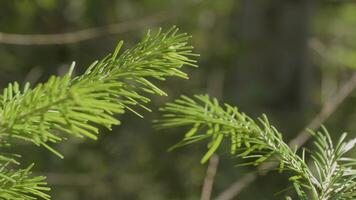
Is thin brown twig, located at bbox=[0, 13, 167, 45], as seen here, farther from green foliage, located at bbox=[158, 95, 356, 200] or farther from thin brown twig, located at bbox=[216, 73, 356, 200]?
green foliage, located at bbox=[158, 95, 356, 200]

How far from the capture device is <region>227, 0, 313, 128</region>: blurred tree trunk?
4.10 metres

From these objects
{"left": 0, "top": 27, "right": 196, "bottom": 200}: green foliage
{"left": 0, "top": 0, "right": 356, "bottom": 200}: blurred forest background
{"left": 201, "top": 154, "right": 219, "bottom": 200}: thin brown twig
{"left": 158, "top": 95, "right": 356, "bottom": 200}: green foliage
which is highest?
{"left": 0, "top": 0, "right": 356, "bottom": 200}: blurred forest background

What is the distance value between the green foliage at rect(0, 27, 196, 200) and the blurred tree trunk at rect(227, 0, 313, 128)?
11.0 feet

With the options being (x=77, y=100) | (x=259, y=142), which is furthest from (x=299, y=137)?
(x=77, y=100)

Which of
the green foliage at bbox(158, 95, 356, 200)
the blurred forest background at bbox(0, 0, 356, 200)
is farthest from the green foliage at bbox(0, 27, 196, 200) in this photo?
the blurred forest background at bbox(0, 0, 356, 200)

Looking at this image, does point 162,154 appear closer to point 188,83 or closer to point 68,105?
point 188,83

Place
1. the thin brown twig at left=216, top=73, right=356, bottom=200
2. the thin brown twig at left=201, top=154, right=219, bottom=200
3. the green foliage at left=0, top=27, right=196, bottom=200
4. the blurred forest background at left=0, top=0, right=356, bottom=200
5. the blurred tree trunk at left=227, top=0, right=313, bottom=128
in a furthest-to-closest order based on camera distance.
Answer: the blurred tree trunk at left=227, top=0, right=313, bottom=128
the blurred forest background at left=0, top=0, right=356, bottom=200
the thin brown twig at left=216, top=73, right=356, bottom=200
the thin brown twig at left=201, top=154, right=219, bottom=200
the green foliage at left=0, top=27, right=196, bottom=200

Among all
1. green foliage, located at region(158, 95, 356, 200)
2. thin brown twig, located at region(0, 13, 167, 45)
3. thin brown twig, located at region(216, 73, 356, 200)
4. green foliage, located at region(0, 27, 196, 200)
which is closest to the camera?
green foliage, located at region(0, 27, 196, 200)

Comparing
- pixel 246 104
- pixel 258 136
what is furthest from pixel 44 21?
pixel 258 136

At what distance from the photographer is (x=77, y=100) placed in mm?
552

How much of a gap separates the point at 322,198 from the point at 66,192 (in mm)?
2789

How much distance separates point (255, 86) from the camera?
3621 mm

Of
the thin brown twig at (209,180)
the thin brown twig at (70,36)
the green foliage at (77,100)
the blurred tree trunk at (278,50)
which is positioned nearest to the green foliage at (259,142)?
the green foliage at (77,100)

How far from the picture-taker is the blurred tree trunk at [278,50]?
410 cm
